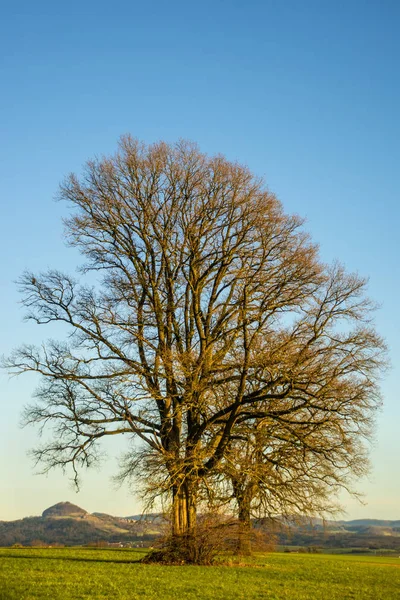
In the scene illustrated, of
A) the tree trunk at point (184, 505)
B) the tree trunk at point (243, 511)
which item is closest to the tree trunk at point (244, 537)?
the tree trunk at point (243, 511)

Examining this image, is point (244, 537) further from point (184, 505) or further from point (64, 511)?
point (64, 511)

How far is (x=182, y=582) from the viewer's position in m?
15.6

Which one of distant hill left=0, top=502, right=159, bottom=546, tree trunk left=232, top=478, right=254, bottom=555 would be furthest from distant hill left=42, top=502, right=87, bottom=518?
tree trunk left=232, top=478, right=254, bottom=555

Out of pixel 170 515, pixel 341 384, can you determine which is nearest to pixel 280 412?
pixel 341 384

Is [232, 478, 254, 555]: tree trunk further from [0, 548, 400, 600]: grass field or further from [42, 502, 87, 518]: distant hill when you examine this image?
[42, 502, 87, 518]: distant hill

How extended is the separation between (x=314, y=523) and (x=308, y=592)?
406 inches

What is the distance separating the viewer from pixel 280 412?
899 inches

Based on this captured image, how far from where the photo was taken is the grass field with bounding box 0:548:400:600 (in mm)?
13492

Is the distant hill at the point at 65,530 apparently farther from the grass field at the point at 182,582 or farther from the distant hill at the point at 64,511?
the grass field at the point at 182,582

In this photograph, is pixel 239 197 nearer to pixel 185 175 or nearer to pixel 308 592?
pixel 185 175

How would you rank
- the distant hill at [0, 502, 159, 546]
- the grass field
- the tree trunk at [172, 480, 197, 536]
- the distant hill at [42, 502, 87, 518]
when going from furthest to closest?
the distant hill at [42, 502, 87, 518] → the distant hill at [0, 502, 159, 546] → the tree trunk at [172, 480, 197, 536] → the grass field

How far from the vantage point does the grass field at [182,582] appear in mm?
13492

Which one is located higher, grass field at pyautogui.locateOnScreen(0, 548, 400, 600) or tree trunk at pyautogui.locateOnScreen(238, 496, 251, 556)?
tree trunk at pyautogui.locateOnScreen(238, 496, 251, 556)

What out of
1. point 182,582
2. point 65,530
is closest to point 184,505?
point 182,582
